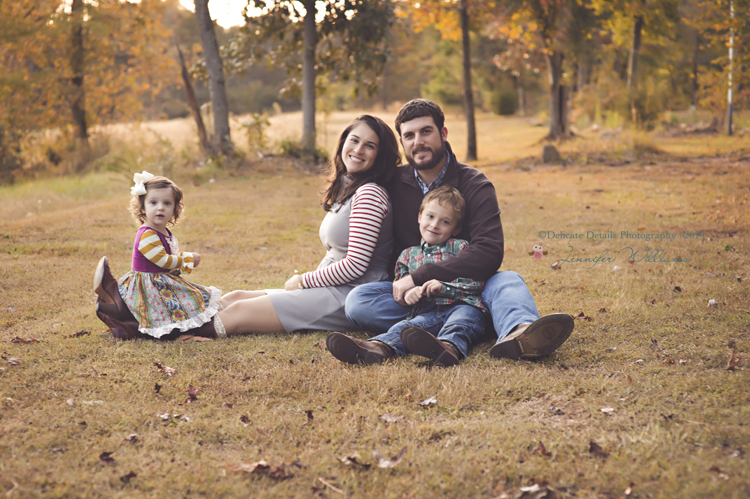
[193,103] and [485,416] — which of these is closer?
[485,416]

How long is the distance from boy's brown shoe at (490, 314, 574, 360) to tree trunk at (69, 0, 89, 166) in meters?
15.5

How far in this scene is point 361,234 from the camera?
3809 millimetres

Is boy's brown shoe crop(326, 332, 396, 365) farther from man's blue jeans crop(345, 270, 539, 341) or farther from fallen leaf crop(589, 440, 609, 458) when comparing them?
fallen leaf crop(589, 440, 609, 458)

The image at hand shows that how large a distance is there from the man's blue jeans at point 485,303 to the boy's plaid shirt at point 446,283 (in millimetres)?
75

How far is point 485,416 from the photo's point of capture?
110 inches

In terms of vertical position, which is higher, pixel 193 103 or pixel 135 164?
pixel 193 103

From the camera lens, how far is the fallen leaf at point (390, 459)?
92.7 inches

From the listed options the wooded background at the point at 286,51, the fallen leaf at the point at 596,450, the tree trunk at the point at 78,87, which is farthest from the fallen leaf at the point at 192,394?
the tree trunk at the point at 78,87

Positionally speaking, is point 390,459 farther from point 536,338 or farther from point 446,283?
point 446,283

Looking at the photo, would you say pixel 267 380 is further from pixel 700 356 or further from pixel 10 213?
pixel 10 213

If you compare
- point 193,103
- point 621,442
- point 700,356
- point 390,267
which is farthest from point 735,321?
point 193,103

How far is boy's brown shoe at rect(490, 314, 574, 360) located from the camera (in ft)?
10.4

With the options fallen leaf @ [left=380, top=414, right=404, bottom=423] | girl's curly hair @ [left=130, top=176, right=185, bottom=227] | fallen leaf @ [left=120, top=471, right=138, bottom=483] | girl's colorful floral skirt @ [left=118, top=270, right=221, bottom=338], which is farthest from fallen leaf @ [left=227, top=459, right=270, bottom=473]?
girl's curly hair @ [left=130, top=176, right=185, bottom=227]

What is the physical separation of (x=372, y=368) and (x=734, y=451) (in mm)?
1814
